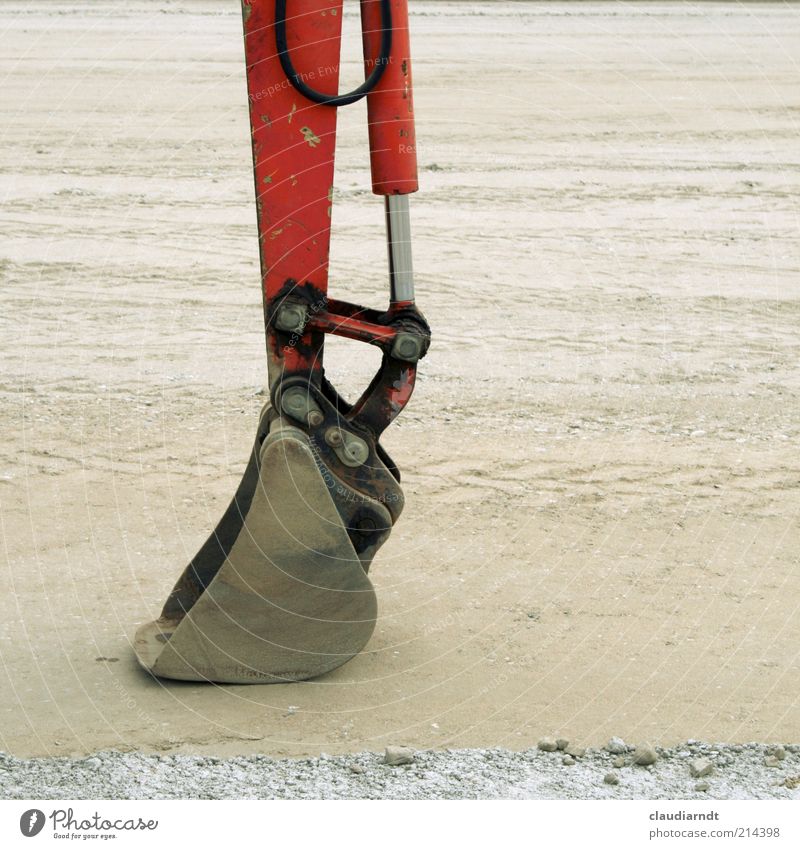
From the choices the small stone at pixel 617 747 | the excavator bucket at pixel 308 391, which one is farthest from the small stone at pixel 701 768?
the excavator bucket at pixel 308 391

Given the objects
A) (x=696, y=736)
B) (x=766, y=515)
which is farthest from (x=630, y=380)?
(x=696, y=736)

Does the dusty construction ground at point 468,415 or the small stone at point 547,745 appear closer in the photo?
the small stone at point 547,745

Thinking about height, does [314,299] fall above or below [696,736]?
above

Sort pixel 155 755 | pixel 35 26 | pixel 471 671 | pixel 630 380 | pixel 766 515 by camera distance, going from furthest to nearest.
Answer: pixel 35 26
pixel 630 380
pixel 766 515
pixel 471 671
pixel 155 755

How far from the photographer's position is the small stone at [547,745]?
332cm

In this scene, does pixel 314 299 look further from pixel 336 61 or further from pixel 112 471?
pixel 112 471

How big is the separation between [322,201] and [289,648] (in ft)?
4.08

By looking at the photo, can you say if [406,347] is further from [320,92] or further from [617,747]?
[617,747]

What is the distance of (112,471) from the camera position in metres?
5.22

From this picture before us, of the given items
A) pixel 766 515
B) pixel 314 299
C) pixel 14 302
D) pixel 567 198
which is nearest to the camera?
pixel 314 299

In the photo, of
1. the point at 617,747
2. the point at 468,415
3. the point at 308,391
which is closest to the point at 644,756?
the point at 617,747

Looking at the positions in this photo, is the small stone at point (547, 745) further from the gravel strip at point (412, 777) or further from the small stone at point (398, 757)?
the small stone at point (398, 757)

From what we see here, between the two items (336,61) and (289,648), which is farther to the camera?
(289,648)

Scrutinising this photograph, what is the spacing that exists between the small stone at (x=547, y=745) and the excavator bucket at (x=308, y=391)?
1.96 ft
